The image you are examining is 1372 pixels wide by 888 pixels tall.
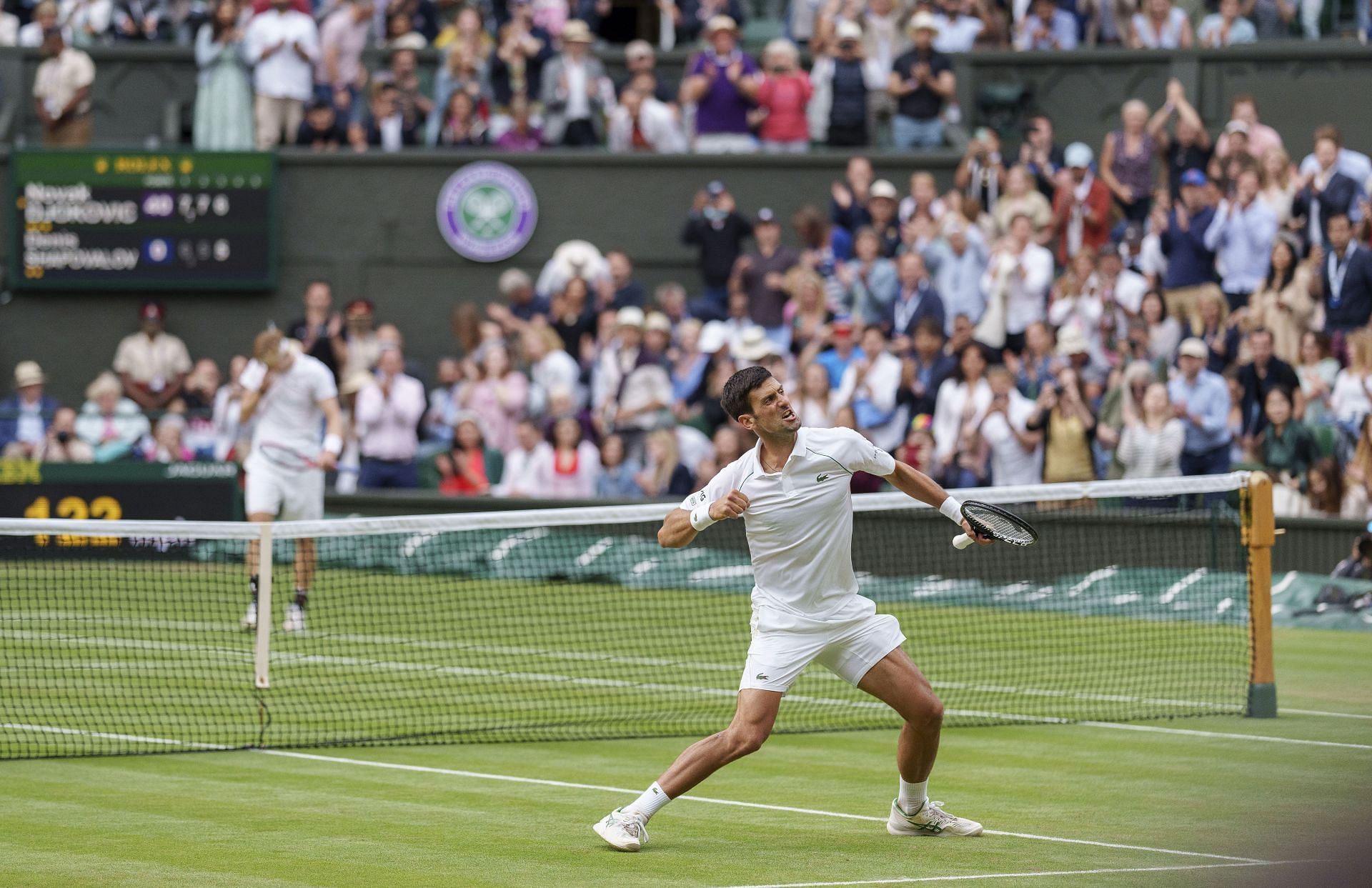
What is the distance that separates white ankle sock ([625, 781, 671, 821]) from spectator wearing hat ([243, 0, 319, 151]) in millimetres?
17775

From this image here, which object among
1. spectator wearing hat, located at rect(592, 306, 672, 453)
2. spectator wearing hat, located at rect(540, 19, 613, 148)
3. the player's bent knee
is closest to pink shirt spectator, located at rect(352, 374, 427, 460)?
spectator wearing hat, located at rect(592, 306, 672, 453)

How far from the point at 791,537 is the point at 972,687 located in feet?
18.4

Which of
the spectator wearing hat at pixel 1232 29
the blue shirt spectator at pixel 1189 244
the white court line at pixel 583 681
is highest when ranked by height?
the spectator wearing hat at pixel 1232 29

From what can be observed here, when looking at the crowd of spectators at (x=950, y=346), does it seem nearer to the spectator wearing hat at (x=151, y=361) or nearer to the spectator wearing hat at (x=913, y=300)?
the spectator wearing hat at (x=913, y=300)

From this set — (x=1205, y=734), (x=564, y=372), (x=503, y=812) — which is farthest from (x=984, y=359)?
(x=503, y=812)

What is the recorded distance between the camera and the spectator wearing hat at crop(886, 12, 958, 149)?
23594 mm

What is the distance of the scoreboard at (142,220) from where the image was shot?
81.3 feet

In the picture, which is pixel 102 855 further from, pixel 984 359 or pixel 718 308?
Answer: pixel 718 308

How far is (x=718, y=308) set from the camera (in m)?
23.1

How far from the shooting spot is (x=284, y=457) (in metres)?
16.3

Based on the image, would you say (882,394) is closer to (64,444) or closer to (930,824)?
(64,444)

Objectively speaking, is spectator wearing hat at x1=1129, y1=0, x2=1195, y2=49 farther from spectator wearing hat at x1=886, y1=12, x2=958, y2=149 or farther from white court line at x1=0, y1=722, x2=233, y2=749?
white court line at x1=0, y1=722, x2=233, y2=749

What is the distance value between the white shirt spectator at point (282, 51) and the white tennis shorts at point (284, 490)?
377 inches

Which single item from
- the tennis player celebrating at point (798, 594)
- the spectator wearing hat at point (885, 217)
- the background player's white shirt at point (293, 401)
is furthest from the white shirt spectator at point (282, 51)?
the tennis player celebrating at point (798, 594)
